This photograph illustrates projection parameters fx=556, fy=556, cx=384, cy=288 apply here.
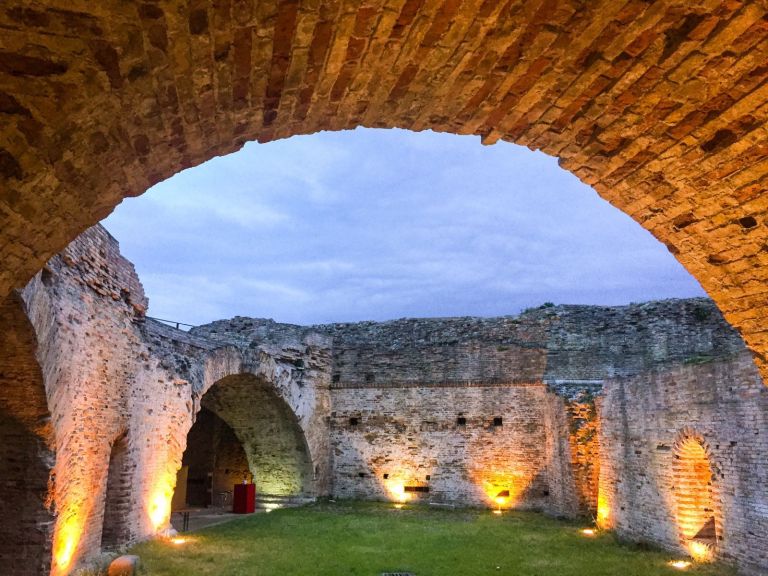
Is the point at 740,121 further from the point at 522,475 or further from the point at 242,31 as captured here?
the point at 522,475

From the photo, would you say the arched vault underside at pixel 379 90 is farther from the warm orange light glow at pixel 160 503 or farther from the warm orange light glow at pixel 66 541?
the warm orange light glow at pixel 160 503

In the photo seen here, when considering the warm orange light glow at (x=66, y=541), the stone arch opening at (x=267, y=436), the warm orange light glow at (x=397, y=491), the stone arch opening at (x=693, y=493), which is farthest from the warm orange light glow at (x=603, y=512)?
the warm orange light glow at (x=66, y=541)

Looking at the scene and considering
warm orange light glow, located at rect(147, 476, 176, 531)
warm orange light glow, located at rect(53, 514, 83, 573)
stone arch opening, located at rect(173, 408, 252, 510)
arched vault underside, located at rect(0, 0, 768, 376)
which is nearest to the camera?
arched vault underside, located at rect(0, 0, 768, 376)

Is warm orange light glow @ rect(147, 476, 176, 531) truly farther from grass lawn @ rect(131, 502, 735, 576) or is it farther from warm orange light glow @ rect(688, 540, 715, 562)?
warm orange light glow @ rect(688, 540, 715, 562)

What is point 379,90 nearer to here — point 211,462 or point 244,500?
point 244,500

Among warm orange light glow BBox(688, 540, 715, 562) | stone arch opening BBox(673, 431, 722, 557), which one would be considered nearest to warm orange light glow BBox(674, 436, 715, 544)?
stone arch opening BBox(673, 431, 722, 557)

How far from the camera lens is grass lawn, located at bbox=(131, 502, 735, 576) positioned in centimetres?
822

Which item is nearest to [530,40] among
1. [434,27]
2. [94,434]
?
[434,27]

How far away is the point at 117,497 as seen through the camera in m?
8.93

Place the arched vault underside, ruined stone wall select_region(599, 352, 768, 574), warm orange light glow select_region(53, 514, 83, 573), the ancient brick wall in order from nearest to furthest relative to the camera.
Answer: the arched vault underside
the ancient brick wall
warm orange light glow select_region(53, 514, 83, 573)
ruined stone wall select_region(599, 352, 768, 574)

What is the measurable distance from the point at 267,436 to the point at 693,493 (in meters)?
11.0

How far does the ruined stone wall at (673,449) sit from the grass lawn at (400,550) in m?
0.48

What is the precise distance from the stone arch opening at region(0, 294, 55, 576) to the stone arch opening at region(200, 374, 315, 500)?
8368mm

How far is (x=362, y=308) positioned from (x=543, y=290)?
174 ft
